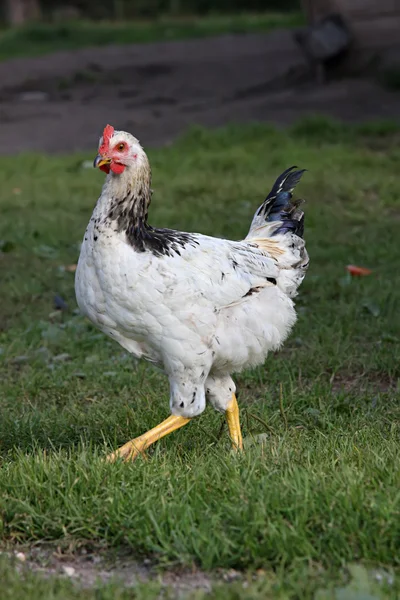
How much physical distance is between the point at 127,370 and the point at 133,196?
1.87m

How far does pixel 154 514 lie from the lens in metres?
3.55

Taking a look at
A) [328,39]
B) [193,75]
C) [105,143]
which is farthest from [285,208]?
[193,75]

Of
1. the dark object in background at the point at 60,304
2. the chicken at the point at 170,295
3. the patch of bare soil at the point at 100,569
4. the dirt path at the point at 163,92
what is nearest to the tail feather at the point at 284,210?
the chicken at the point at 170,295

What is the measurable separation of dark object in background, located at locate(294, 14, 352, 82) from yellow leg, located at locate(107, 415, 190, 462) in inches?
396

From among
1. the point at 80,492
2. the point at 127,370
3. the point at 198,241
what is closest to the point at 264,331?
the point at 198,241

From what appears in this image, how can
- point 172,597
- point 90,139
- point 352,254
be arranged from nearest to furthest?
point 172,597 < point 352,254 < point 90,139

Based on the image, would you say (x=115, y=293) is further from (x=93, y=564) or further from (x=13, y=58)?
(x=13, y=58)

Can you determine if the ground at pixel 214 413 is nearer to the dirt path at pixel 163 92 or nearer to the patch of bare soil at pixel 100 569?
the patch of bare soil at pixel 100 569

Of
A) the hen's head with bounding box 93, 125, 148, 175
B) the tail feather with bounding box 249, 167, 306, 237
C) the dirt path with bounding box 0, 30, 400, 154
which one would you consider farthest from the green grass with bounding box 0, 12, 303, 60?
the hen's head with bounding box 93, 125, 148, 175

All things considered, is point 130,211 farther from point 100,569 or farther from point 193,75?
point 193,75

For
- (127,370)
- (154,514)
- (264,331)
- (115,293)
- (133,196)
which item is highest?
(133,196)

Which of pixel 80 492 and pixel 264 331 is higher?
pixel 264 331

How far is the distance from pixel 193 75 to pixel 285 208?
40.7 feet

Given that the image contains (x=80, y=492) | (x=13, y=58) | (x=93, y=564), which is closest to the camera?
(x=93, y=564)
